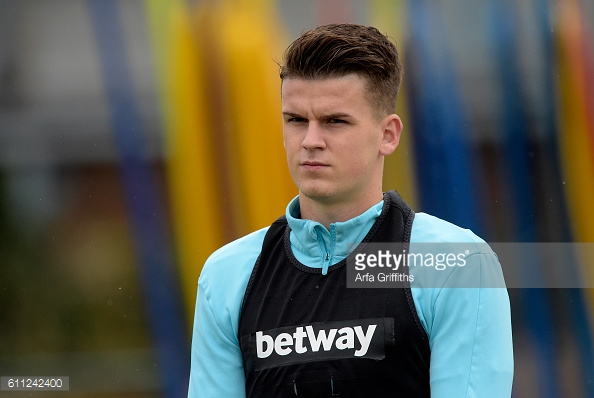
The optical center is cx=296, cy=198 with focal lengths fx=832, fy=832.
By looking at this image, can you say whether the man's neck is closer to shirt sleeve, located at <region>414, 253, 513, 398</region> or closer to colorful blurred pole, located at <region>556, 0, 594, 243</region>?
shirt sleeve, located at <region>414, 253, 513, 398</region>

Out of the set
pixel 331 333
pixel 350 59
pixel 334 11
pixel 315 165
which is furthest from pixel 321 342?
pixel 334 11

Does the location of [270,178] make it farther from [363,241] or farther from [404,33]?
[363,241]

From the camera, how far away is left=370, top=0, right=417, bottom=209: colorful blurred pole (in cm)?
226

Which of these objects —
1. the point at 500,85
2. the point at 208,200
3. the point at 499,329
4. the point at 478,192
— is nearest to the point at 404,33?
the point at 500,85

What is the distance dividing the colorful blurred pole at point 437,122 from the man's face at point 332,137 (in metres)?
0.79

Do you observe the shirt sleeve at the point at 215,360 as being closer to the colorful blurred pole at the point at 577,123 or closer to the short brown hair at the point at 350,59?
the short brown hair at the point at 350,59

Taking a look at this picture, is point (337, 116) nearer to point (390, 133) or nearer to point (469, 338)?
point (390, 133)

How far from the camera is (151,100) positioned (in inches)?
91.3

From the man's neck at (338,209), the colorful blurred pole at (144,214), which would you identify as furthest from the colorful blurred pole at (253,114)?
the man's neck at (338,209)

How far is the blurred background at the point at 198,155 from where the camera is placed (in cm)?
223

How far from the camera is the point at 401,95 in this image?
227 cm

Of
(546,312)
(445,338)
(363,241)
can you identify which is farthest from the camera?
(546,312)

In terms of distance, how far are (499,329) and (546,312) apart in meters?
0.92

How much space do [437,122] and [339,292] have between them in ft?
3.15
